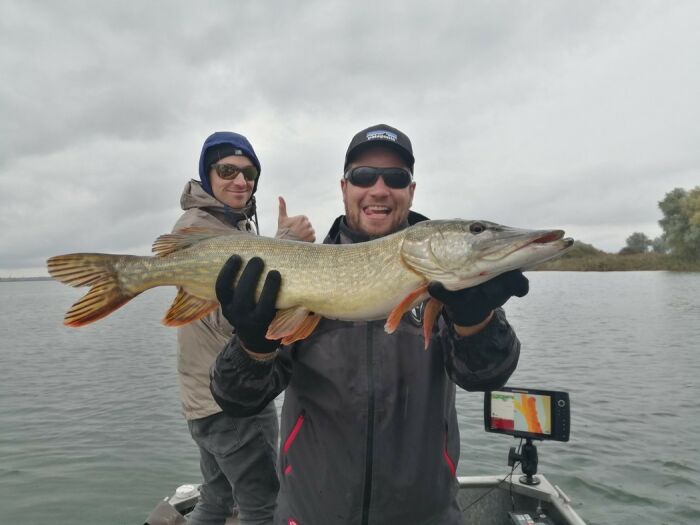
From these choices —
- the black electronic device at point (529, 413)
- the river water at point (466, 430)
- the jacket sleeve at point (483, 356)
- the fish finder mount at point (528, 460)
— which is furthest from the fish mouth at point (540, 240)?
the river water at point (466, 430)

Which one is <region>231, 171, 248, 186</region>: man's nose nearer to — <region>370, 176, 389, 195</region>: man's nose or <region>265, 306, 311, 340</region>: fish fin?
<region>370, 176, 389, 195</region>: man's nose

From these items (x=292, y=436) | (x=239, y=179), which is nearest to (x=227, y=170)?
(x=239, y=179)

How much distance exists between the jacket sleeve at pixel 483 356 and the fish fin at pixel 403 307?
0.20 meters

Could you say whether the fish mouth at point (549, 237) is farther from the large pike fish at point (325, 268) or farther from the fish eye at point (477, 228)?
the fish eye at point (477, 228)

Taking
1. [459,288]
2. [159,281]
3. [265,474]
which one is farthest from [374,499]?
[159,281]

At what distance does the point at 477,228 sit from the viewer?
2.11 metres

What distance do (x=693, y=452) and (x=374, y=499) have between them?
21.7 feet

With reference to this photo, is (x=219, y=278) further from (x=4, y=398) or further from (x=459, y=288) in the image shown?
(x=4, y=398)

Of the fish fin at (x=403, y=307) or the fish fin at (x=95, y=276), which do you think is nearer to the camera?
the fish fin at (x=403, y=307)

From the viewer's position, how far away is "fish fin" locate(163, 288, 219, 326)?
227 cm

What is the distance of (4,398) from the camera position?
34.2ft

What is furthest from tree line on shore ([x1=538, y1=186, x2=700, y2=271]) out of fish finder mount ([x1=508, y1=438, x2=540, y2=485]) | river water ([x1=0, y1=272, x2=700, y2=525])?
fish finder mount ([x1=508, y1=438, x2=540, y2=485])

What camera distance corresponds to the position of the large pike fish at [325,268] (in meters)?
2.03

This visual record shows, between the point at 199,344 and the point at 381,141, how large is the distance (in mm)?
1551
